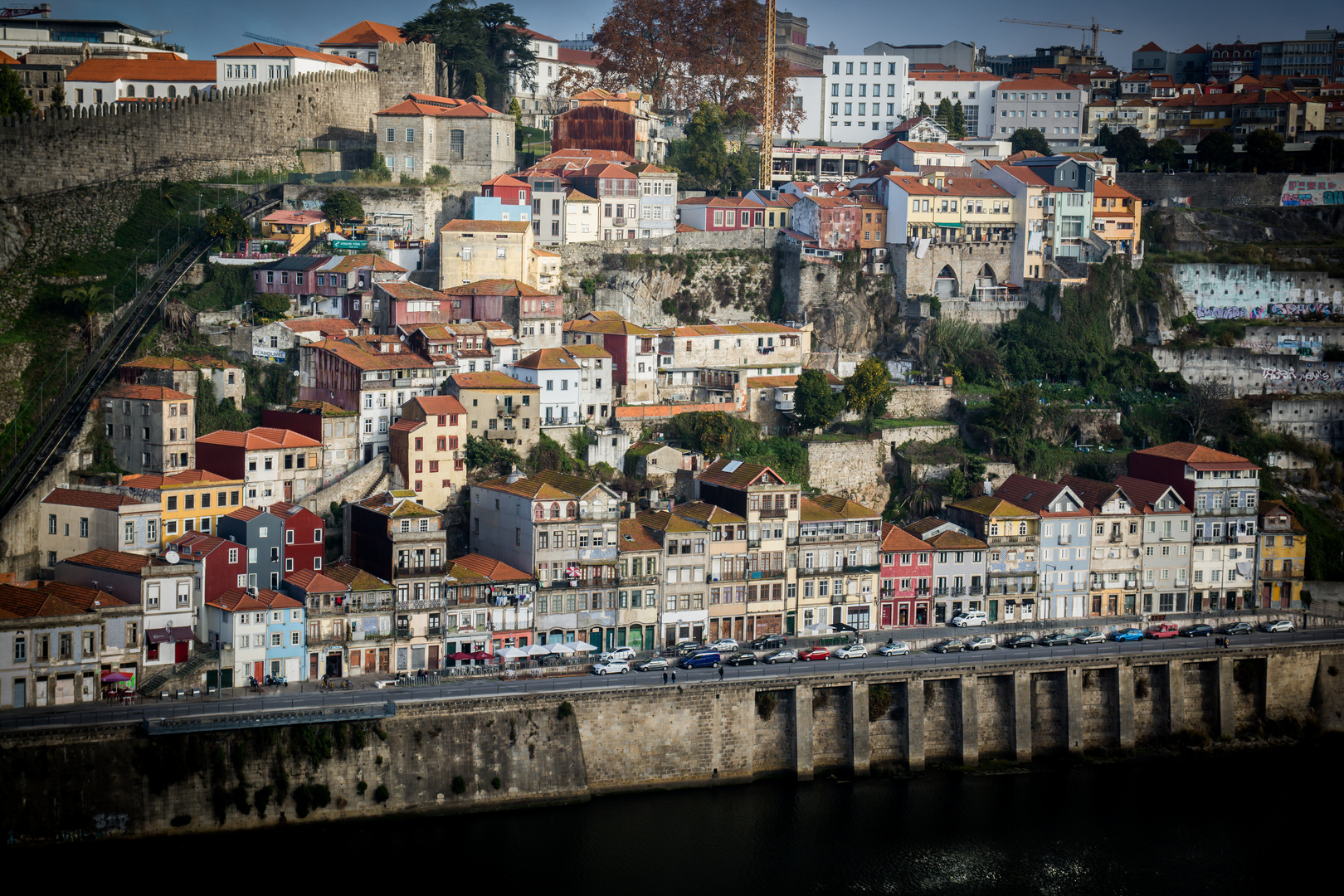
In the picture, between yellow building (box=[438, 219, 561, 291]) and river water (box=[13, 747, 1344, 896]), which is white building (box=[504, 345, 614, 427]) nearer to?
yellow building (box=[438, 219, 561, 291])

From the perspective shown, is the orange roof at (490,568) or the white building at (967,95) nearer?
the orange roof at (490,568)

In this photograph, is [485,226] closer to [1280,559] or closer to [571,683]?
[571,683]

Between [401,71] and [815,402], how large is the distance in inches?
1150

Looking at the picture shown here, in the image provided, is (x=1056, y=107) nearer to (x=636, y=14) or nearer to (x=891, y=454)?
(x=636, y=14)

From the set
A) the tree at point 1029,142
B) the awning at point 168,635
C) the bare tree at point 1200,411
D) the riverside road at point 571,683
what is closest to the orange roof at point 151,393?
the awning at point 168,635

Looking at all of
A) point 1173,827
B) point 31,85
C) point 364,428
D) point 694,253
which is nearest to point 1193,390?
point 694,253

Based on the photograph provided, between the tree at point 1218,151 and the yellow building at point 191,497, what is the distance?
65603 mm

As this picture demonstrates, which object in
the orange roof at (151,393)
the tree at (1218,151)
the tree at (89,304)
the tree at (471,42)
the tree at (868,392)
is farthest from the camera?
the tree at (1218,151)

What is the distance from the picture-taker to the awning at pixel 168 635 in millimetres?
55469

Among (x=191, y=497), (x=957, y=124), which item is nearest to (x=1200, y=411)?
(x=957, y=124)

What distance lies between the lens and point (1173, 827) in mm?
55281

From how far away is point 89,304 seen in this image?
70.7 m

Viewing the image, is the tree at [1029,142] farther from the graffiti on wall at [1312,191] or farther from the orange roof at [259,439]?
the orange roof at [259,439]

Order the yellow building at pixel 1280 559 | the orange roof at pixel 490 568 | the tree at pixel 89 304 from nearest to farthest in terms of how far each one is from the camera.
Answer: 1. the orange roof at pixel 490 568
2. the tree at pixel 89 304
3. the yellow building at pixel 1280 559
